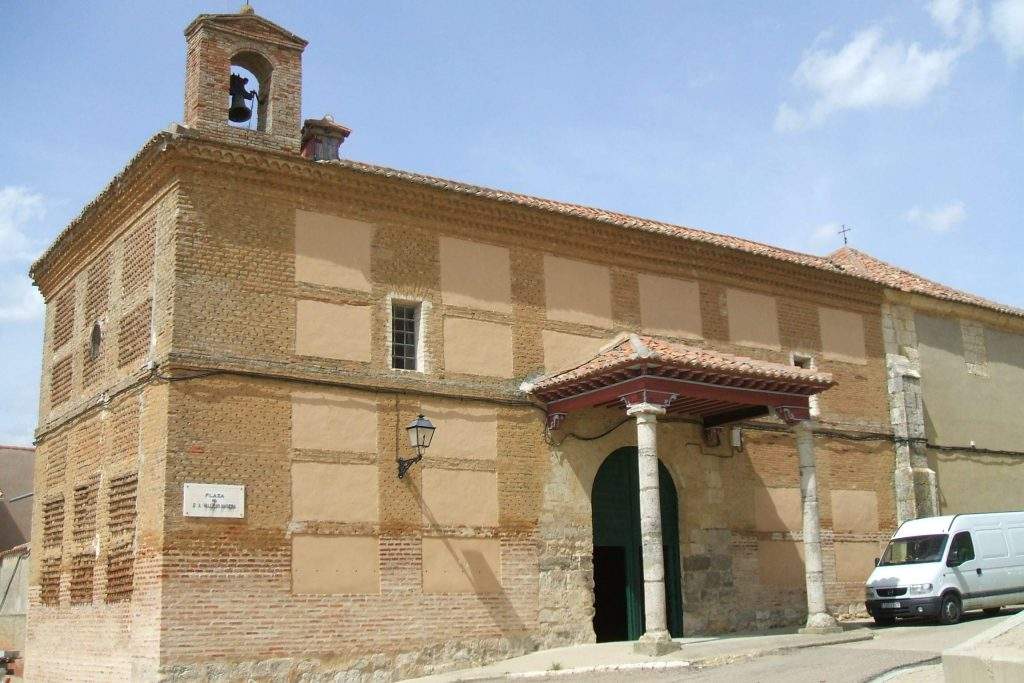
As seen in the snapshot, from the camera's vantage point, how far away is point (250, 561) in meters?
13.0

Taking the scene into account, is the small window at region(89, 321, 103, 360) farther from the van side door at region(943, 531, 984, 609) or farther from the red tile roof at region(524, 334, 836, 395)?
the van side door at region(943, 531, 984, 609)

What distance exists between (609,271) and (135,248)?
23.6ft

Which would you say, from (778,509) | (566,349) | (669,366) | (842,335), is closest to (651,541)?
(669,366)

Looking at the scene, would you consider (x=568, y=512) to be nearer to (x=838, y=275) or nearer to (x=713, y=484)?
(x=713, y=484)

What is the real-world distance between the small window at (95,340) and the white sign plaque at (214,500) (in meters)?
4.06

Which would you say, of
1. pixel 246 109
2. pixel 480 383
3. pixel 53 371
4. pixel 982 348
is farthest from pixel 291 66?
pixel 982 348

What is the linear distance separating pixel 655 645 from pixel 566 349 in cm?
487

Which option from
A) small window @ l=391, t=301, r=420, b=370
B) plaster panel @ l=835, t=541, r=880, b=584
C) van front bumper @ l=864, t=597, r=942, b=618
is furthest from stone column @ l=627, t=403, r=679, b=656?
plaster panel @ l=835, t=541, r=880, b=584

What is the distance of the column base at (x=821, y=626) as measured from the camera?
1545 cm

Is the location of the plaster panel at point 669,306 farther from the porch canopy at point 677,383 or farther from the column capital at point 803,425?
the column capital at point 803,425

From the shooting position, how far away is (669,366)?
47.5 feet

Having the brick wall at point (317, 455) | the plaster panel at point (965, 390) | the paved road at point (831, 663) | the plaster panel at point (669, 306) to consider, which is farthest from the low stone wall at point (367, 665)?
the plaster panel at point (965, 390)

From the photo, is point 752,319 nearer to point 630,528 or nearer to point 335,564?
point 630,528

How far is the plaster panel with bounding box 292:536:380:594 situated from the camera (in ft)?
43.6
